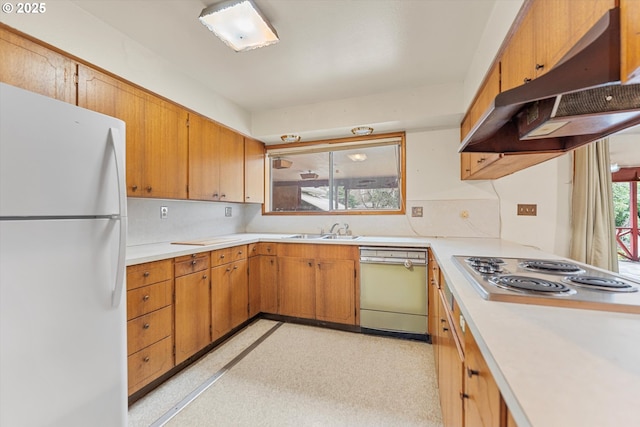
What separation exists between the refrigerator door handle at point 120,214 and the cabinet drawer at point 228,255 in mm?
1030

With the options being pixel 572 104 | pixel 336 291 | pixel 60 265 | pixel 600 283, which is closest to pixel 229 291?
pixel 336 291

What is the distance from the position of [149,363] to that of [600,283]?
7.81 feet

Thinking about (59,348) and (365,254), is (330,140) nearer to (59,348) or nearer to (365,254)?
(365,254)

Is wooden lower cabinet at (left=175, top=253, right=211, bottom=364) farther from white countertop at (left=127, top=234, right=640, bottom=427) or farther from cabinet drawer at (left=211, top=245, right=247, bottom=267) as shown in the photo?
white countertop at (left=127, top=234, right=640, bottom=427)

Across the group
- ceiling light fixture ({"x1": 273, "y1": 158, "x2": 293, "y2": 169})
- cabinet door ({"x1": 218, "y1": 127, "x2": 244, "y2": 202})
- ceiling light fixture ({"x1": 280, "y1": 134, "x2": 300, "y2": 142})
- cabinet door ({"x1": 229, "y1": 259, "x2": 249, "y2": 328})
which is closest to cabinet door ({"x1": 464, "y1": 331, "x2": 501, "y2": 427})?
cabinet door ({"x1": 229, "y1": 259, "x2": 249, "y2": 328})

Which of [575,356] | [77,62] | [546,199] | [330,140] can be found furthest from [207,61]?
[546,199]

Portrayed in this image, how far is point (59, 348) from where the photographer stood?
3.47 ft

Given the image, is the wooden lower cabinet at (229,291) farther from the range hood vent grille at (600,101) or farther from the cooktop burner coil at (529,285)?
the range hood vent grille at (600,101)

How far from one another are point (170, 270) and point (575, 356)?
6.84 ft

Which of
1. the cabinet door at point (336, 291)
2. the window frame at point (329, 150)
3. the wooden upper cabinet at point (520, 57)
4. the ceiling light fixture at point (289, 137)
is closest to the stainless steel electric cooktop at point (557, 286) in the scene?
the wooden upper cabinet at point (520, 57)

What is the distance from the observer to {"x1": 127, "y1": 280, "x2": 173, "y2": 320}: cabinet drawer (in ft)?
5.32

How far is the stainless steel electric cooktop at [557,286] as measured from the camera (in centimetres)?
81

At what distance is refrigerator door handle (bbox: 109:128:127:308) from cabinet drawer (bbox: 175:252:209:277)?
2.25 ft

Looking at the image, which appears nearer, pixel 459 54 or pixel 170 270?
pixel 170 270
